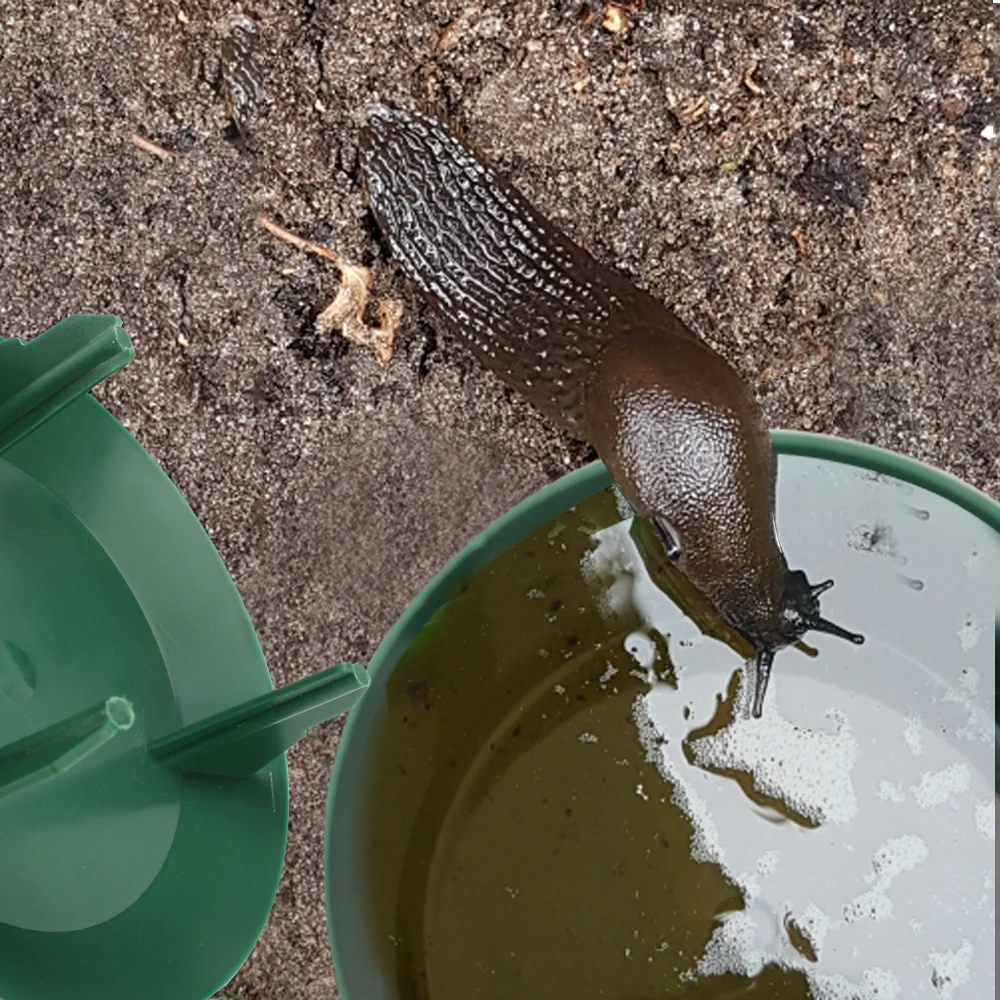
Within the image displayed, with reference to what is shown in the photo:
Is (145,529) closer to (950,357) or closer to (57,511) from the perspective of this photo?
(57,511)

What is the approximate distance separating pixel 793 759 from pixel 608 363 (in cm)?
53

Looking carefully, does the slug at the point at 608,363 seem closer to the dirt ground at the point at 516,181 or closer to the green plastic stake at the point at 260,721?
the dirt ground at the point at 516,181

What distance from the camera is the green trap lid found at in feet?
2.42

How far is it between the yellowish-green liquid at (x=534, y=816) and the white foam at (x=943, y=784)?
9.7 inches

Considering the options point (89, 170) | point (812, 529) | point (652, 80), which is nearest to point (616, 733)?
point (812, 529)

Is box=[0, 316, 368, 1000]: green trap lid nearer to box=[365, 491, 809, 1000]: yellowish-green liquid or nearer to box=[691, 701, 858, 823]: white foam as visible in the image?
box=[365, 491, 809, 1000]: yellowish-green liquid

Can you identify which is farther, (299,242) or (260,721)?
(299,242)

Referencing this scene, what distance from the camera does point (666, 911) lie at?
127 cm

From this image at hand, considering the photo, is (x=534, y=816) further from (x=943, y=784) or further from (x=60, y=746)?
(x=60, y=746)

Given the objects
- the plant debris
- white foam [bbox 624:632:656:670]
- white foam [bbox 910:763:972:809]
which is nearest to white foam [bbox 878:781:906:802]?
white foam [bbox 910:763:972:809]

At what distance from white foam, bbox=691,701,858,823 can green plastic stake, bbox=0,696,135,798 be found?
85 centimetres

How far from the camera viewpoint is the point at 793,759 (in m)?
1.27

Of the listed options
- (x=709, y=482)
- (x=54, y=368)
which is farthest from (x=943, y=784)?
(x=54, y=368)

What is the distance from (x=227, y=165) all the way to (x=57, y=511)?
72 centimetres
